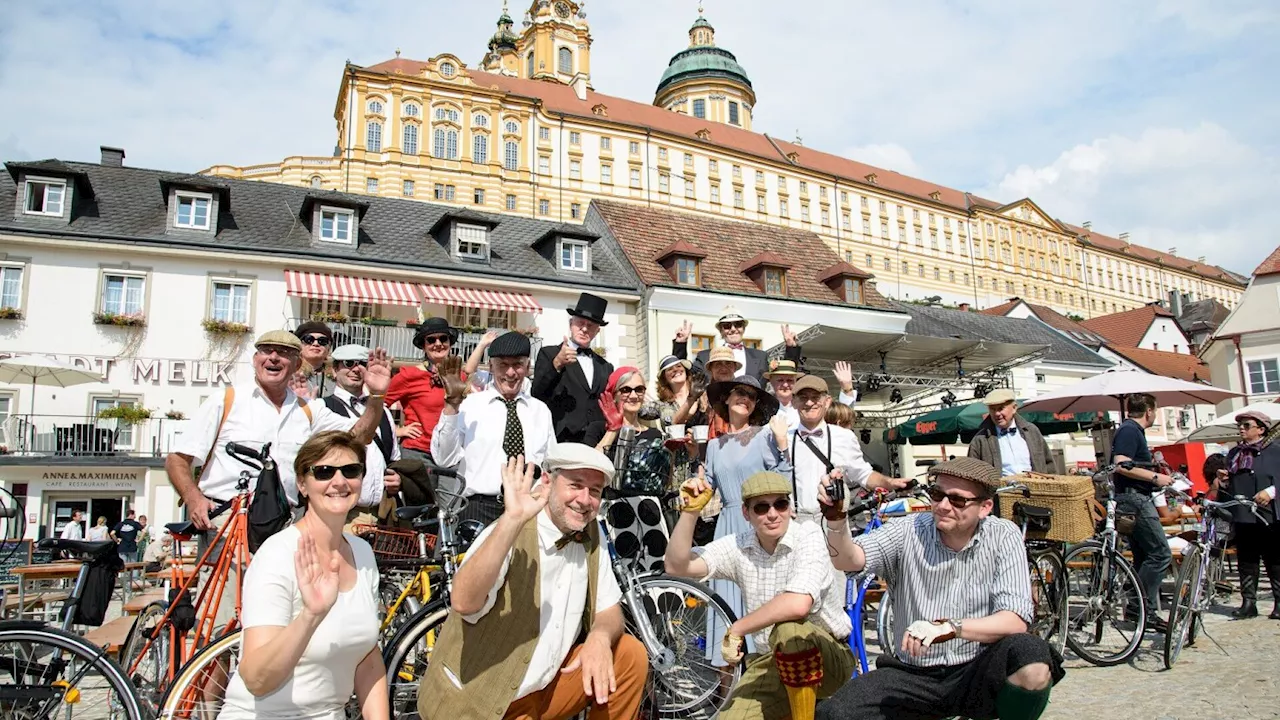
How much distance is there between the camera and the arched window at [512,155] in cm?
6656

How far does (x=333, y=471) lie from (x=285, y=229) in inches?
894

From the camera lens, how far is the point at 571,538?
3309mm

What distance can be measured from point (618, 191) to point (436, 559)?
228ft

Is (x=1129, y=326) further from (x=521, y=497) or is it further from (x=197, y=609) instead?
(x=197, y=609)

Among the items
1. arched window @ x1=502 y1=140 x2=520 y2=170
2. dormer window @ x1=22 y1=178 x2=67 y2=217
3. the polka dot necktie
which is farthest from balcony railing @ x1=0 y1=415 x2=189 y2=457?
arched window @ x1=502 y1=140 x2=520 y2=170

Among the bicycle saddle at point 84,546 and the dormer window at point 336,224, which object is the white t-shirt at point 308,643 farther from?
the dormer window at point 336,224

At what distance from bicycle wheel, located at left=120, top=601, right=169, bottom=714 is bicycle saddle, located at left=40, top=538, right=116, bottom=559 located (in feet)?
1.29

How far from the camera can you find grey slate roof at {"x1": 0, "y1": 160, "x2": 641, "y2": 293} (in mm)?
21172

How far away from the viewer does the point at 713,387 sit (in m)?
5.76

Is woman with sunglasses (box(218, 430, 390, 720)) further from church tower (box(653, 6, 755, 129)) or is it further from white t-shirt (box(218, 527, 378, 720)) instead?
church tower (box(653, 6, 755, 129))

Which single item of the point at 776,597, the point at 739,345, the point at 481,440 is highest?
A: the point at 739,345

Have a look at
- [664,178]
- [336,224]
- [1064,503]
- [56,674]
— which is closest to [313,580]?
[56,674]

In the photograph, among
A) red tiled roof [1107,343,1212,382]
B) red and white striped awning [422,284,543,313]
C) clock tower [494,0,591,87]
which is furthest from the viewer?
clock tower [494,0,591,87]

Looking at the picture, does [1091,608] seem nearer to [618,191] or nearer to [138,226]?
[138,226]
